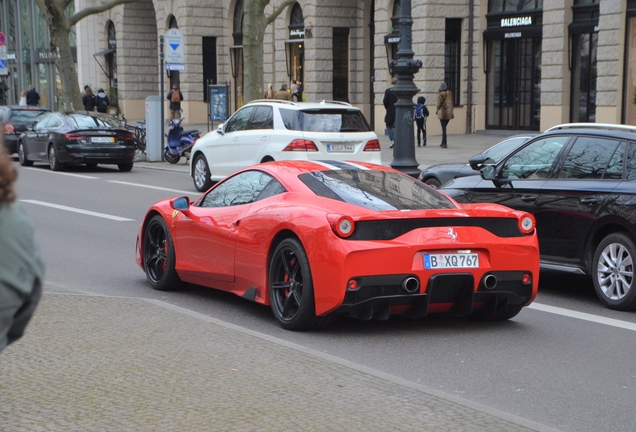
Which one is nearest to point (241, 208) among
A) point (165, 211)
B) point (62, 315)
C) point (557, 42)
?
point (165, 211)

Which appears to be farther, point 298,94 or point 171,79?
point 171,79

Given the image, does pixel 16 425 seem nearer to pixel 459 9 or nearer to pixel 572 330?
pixel 572 330

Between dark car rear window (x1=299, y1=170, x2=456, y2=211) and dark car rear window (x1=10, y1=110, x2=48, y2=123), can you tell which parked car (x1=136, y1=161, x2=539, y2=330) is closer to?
dark car rear window (x1=299, y1=170, x2=456, y2=211)

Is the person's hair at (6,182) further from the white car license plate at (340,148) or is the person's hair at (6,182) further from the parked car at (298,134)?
the white car license plate at (340,148)

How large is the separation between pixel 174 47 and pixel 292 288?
19703 millimetres

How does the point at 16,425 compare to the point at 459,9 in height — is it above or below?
below

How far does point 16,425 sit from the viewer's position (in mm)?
4734

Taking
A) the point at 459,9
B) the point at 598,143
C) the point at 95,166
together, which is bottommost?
the point at 95,166

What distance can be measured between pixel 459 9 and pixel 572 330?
2655cm

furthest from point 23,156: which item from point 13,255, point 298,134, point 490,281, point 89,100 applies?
point 13,255

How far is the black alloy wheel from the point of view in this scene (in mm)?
7195

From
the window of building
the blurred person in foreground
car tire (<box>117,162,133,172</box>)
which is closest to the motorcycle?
car tire (<box>117,162,133,172</box>)

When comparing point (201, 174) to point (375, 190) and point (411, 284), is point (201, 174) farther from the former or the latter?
point (411, 284)

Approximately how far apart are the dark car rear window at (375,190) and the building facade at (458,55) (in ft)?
60.4
